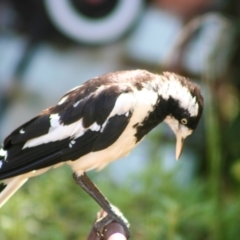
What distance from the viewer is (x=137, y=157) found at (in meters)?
3.79

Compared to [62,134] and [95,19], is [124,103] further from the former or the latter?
[95,19]

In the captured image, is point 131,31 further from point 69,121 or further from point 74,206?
point 69,121

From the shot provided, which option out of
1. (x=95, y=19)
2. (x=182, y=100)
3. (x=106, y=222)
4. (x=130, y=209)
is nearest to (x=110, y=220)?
(x=106, y=222)

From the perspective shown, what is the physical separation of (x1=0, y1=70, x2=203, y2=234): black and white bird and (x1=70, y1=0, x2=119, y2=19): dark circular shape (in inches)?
70.6

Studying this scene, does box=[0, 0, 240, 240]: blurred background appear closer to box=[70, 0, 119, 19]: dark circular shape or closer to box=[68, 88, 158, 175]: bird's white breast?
box=[70, 0, 119, 19]: dark circular shape

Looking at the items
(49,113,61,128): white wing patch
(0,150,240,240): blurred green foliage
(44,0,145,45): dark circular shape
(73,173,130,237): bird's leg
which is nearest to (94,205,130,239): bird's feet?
(73,173,130,237): bird's leg

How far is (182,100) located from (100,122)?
20cm

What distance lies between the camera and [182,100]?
6.54 ft

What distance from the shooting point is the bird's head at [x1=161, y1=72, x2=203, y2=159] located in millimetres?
1991

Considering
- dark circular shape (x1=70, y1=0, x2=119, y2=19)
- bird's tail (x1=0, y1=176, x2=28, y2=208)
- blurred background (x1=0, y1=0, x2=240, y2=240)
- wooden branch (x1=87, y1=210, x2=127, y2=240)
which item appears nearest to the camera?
wooden branch (x1=87, y1=210, x2=127, y2=240)

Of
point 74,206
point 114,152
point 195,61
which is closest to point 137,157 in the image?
point 195,61

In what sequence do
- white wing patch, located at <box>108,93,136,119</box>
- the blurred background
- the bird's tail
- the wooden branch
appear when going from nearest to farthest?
1. the wooden branch
2. white wing patch, located at <box>108,93,136,119</box>
3. the bird's tail
4. the blurred background

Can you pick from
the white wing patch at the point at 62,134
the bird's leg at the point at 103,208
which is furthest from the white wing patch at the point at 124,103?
the bird's leg at the point at 103,208

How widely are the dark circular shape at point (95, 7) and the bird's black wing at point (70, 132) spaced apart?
1.80 metres
